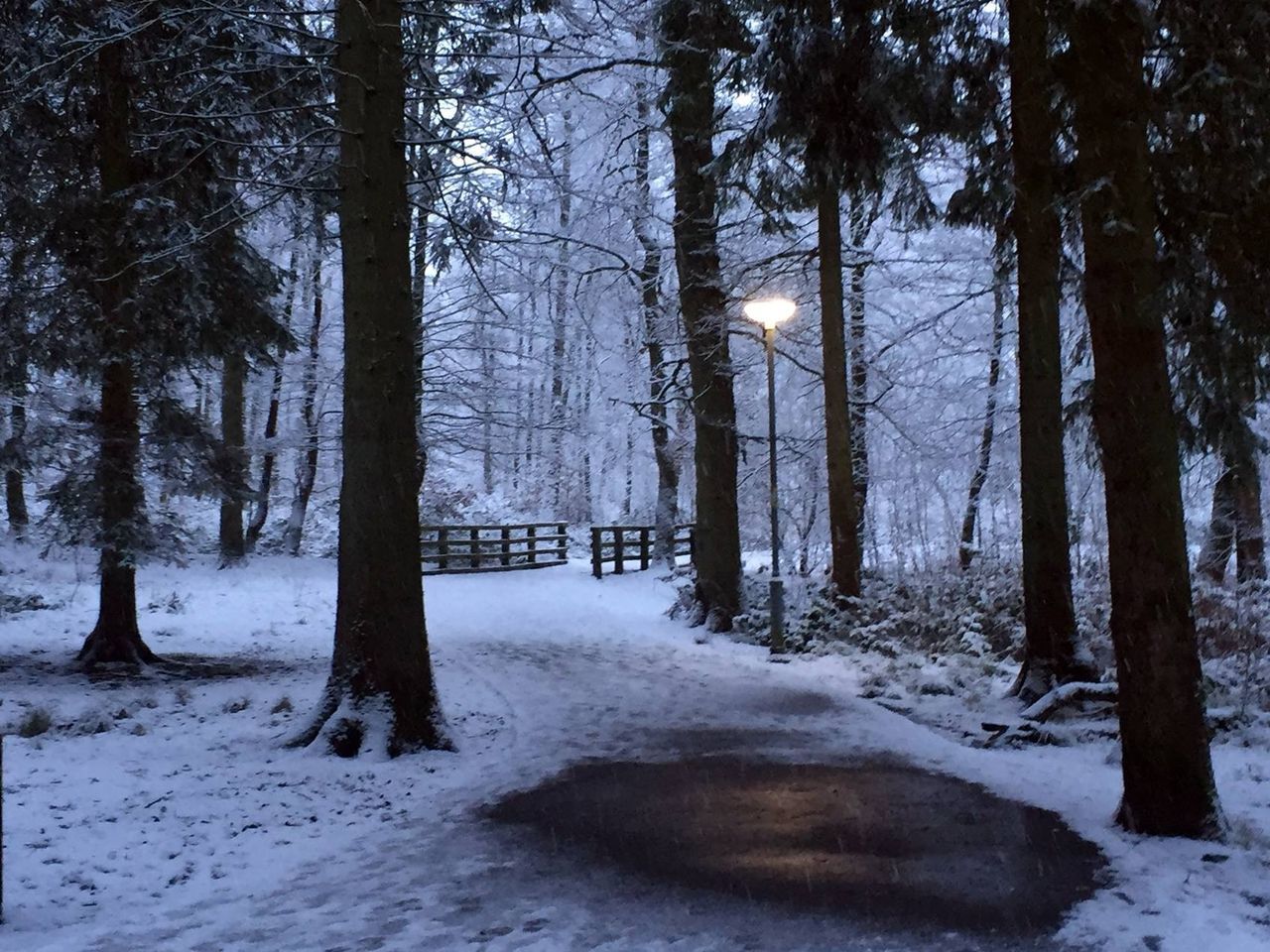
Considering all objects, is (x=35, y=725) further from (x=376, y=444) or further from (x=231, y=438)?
(x=231, y=438)

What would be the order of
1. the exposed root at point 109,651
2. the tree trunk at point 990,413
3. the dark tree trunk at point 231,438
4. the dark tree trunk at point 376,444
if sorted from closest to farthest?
the dark tree trunk at point 376,444, the exposed root at point 109,651, the tree trunk at point 990,413, the dark tree trunk at point 231,438

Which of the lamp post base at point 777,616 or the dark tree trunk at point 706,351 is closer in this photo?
the lamp post base at point 777,616

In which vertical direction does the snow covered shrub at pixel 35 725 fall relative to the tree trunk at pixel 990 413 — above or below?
below

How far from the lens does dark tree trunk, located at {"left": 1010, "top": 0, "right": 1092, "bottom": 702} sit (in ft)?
29.3

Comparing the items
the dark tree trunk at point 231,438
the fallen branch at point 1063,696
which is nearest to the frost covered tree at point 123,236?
the dark tree trunk at point 231,438

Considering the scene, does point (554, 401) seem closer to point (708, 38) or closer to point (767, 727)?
point (708, 38)

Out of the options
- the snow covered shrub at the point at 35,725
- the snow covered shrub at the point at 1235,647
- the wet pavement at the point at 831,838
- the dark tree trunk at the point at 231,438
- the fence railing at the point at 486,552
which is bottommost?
the wet pavement at the point at 831,838

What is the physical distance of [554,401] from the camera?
108ft

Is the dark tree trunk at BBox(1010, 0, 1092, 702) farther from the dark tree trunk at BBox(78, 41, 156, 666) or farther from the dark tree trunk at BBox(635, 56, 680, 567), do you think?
the dark tree trunk at BBox(78, 41, 156, 666)

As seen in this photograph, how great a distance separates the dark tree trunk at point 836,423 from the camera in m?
14.4

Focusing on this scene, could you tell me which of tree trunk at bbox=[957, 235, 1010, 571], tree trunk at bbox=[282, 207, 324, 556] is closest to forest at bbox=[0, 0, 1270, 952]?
tree trunk at bbox=[957, 235, 1010, 571]

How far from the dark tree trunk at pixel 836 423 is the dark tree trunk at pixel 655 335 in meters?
4.04

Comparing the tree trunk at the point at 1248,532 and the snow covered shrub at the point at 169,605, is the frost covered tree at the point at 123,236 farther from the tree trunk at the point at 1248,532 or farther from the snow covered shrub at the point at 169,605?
the tree trunk at the point at 1248,532

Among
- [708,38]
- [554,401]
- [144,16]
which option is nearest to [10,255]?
[144,16]
